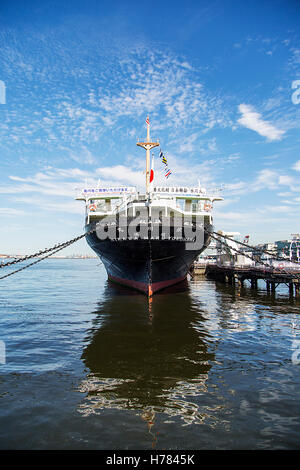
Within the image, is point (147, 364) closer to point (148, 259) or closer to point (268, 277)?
point (148, 259)

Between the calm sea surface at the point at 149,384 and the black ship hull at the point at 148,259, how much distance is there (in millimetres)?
4736

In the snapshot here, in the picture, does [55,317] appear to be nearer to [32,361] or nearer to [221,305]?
[32,361]

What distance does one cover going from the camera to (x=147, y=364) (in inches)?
346

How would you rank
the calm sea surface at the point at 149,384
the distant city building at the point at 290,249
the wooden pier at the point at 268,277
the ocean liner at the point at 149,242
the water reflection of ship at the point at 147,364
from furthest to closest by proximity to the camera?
1. the distant city building at the point at 290,249
2. the wooden pier at the point at 268,277
3. the ocean liner at the point at 149,242
4. the water reflection of ship at the point at 147,364
5. the calm sea surface at the point at 149,384

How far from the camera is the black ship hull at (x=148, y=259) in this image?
60.6ft

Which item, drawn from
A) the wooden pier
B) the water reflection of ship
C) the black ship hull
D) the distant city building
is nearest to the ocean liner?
the black ship hull

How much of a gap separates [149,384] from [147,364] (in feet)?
4.36

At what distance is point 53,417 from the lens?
5957 millimetres

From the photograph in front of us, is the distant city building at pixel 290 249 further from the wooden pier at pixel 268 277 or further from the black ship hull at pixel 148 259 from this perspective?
the black ship hull at pixel 148 259

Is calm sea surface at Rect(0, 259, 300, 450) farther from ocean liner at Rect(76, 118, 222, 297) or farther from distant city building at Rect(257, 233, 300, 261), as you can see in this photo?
distant city building at Rect(257, 233, 300, 261)

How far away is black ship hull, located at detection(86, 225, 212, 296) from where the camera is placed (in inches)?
728

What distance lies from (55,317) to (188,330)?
26.5 ft

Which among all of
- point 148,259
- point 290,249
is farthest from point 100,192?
point 290,249

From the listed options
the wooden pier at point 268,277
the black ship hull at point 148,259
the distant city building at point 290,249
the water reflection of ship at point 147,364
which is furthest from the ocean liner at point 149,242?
the distant city building at point 290,249
